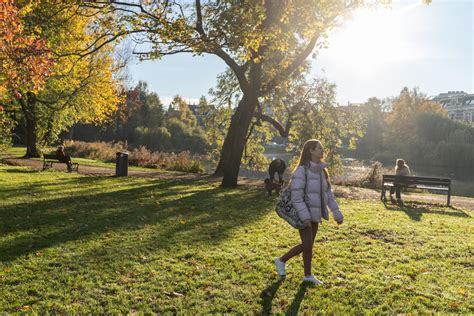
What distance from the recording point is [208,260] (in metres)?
5.95

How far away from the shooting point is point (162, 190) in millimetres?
13484

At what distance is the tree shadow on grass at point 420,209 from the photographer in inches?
453

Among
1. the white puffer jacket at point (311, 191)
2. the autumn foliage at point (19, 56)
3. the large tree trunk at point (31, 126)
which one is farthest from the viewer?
the large tree trunk at point (31, 126)

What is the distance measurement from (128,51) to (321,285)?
35512 millimetres

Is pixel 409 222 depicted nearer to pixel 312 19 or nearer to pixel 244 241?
pixel 244 241

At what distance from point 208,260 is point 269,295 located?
150 centimetres

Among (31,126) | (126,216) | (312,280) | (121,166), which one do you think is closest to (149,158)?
(31,126)

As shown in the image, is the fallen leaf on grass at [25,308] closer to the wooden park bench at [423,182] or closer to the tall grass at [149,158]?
the wooden park bench at [423,182]

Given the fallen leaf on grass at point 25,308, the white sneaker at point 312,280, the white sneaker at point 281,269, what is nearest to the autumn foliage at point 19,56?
the fallen leaf on grass at point 25,308

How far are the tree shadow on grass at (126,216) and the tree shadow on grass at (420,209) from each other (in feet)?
14.0

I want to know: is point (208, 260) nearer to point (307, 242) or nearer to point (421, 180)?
point (307, 242)

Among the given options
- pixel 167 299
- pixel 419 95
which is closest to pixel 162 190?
pixel 167 299

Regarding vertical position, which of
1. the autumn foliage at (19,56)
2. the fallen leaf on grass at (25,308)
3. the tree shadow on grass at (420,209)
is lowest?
the tree shadow on grass at (420,209)

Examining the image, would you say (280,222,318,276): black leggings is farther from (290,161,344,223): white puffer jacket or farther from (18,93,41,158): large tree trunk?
(18,93,41,158): large tree trunk
